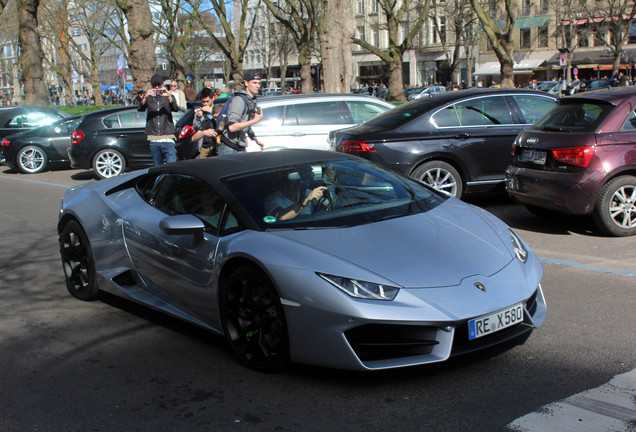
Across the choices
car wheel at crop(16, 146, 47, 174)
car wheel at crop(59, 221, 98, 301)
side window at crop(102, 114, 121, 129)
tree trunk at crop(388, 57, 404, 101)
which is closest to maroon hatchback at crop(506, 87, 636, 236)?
car wheel at crop(59, 221, 98, 301)

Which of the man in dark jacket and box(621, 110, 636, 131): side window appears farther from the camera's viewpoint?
the man in dark jacket

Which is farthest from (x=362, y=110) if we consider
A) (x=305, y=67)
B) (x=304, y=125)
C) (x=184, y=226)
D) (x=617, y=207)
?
(x=305, y=67)

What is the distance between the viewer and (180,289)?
455 centimetres

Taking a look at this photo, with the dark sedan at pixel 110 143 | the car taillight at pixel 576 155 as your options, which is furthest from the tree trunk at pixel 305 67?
the car taillight at pixel 576 155

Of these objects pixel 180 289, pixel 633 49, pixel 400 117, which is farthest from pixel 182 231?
pixel 633 49

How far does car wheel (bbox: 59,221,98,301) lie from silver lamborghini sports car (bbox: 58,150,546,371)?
87mm

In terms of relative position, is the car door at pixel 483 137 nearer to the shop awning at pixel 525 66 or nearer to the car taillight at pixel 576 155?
the car taillight at pixel 576 155

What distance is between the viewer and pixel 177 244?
456cm

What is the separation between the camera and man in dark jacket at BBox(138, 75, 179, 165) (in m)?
11.1

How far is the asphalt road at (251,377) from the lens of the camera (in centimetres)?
340

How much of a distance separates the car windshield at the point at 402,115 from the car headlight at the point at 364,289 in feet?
19.6

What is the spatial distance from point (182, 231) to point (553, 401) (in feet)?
7.61

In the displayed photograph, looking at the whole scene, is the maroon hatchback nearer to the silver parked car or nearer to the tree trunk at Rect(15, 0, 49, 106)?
the silver parked car

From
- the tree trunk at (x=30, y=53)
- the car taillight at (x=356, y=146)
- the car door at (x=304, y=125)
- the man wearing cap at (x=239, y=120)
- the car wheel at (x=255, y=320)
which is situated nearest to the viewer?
the car wheel at (x=255, y=320)
